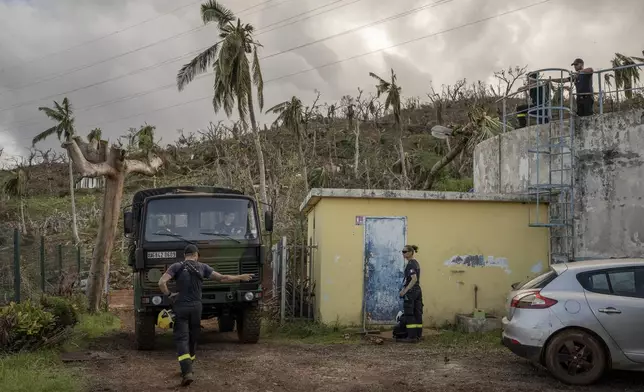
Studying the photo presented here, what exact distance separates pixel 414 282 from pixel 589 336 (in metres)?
4.04

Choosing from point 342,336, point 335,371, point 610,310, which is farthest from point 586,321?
point 342,336

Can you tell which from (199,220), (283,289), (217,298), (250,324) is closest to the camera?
(217,298)

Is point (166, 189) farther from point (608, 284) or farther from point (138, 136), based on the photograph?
point (138, 136)

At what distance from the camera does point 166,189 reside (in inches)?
466

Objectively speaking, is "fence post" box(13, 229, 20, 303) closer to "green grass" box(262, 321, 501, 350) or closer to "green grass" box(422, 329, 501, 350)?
"green grass" box(262, 321, 501, 350)

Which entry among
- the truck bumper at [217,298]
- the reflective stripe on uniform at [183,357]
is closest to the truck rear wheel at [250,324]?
the truck bumper at [217,298]

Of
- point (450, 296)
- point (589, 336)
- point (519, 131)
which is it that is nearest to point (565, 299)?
point (589, 336)

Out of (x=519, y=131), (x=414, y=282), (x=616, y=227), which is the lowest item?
(x=414, y=282)

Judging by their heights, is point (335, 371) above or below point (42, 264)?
below

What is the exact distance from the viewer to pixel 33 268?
47.8 ft

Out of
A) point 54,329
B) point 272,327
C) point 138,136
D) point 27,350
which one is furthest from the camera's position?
point 138,136

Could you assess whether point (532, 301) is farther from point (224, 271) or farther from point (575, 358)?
point (224, 271)

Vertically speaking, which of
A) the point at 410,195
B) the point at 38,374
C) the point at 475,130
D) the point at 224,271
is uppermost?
the point at 475,130

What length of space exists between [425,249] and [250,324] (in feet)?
13.0
